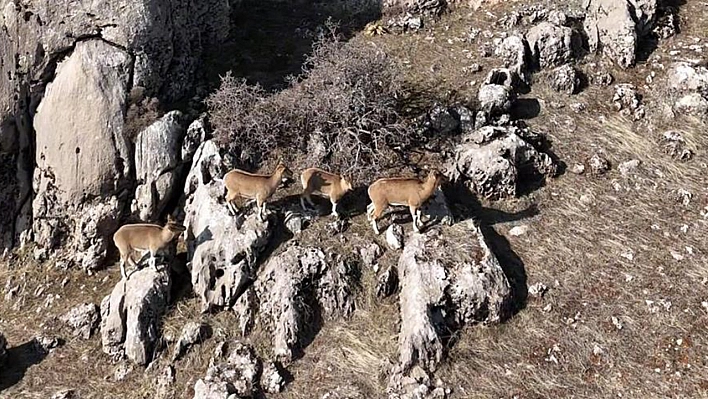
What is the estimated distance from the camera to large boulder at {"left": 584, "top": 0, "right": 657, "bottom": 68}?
1520 centimetres

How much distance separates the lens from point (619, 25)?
1529cm

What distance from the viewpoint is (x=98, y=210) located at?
13047mm

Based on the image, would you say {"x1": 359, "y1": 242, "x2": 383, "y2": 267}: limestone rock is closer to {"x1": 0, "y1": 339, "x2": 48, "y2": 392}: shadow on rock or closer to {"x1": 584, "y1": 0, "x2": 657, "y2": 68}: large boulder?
{"x1": 0, "y1": 339, "x2": 48, "y2": 392}: shadow on rock

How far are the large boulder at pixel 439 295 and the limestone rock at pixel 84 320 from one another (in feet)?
17.7

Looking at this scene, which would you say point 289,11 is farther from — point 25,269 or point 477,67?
point 25,269

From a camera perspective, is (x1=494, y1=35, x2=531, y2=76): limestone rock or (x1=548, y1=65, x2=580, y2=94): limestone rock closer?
(x1=548, y1=65, x2=580, y2=94): limestone rock

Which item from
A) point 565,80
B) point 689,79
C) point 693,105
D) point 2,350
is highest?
point 565,80

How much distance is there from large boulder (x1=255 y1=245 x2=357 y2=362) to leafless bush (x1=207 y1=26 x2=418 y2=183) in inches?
82.3

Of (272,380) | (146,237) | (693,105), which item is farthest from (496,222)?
(146,237)

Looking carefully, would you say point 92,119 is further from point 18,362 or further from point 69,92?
point 18,362

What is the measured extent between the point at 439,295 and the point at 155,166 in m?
5.92

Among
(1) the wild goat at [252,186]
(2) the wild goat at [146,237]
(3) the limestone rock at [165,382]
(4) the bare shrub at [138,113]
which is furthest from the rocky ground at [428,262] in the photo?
(2) the wild goat at [146,237]

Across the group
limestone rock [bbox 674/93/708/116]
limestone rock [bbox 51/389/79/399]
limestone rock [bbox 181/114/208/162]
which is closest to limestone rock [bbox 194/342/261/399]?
limestone rock [bbox 51/389/79/399]

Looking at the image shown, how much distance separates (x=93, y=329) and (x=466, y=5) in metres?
11.4
